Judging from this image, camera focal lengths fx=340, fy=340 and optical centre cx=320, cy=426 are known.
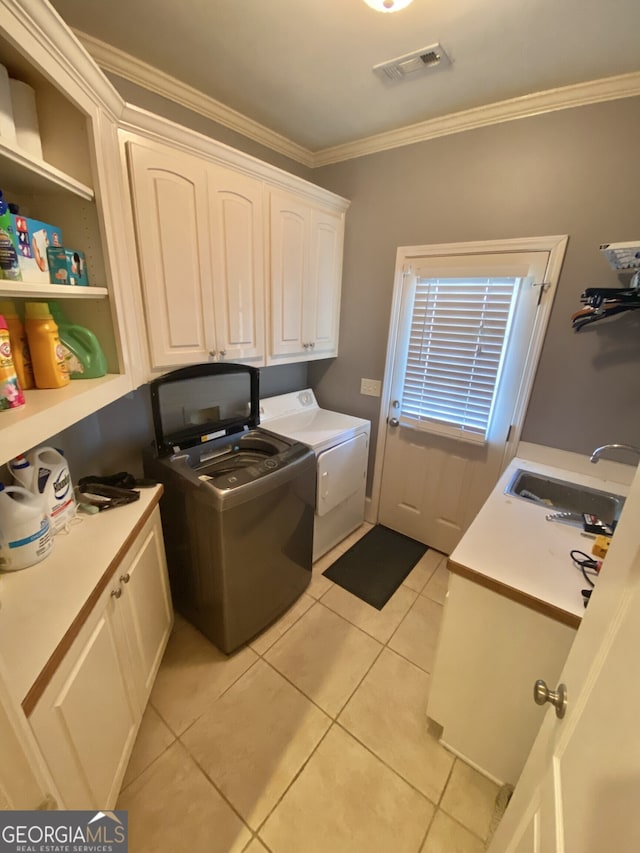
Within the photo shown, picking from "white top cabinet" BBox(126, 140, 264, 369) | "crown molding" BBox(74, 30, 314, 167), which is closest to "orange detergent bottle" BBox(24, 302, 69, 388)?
"white top cabinet" BBox(126, 140, 264, 369)

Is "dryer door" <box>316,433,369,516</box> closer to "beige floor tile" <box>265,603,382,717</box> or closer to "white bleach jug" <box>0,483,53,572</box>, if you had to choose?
"beige floor tile" <box>265,603,382,717</box>

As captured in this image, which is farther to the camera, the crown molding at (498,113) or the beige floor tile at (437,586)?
the beige floor tile at (437,586)

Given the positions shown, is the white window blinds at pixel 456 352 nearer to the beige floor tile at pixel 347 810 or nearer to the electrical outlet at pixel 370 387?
the electrical outlet at pixel 370 387

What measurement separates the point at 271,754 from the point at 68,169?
2.22 m

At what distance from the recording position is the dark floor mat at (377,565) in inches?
82.4

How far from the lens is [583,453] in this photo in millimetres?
1791

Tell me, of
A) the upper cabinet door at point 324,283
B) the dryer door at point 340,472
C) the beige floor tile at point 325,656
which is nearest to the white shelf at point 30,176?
the upper cabinet door at point 324,283

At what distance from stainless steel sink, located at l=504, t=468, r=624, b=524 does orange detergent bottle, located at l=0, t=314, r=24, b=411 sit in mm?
1796


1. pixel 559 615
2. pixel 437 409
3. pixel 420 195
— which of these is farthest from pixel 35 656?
pixel 420 195

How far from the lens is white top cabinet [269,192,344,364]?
1880mm

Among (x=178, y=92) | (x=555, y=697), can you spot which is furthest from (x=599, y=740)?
(x=178, y=92)

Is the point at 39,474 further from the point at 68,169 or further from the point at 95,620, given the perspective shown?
the point at 68,169

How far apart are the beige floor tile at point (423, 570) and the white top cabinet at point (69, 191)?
1954 millimetres

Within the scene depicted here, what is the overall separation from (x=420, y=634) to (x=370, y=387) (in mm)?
1552
